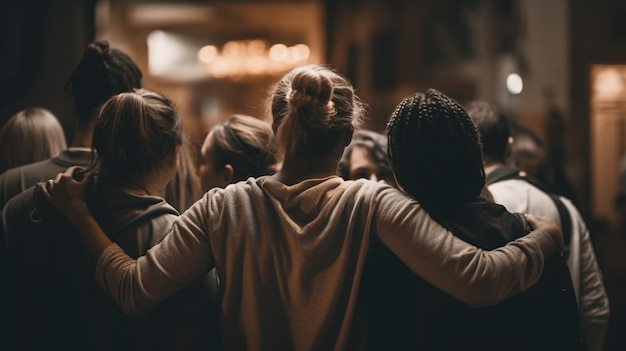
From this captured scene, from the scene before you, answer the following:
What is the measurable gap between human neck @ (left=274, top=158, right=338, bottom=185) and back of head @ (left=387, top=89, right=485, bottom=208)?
0.18 m

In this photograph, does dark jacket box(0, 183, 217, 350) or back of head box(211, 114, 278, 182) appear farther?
back of head box(211, 114, 278, 182)

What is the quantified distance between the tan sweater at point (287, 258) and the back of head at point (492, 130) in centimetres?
90

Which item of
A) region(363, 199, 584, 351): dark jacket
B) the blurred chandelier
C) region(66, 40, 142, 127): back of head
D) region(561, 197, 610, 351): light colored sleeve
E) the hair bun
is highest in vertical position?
the blurred chandelier

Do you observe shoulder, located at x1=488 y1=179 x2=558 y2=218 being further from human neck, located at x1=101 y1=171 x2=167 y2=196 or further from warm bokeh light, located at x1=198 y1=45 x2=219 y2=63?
warm bokeh light, located at x1=198 y1=45 x2=219 y2=63

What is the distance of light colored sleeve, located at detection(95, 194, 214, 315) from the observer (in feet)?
5.36

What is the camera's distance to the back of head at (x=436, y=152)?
65.1 inches

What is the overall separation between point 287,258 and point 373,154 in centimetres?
108

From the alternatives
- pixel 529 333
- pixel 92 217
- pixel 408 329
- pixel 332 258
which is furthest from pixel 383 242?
pixel 92 217

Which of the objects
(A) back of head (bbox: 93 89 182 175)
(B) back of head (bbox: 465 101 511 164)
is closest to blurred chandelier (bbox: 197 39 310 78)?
(B) back of head (bbox: 465 101 511 164)

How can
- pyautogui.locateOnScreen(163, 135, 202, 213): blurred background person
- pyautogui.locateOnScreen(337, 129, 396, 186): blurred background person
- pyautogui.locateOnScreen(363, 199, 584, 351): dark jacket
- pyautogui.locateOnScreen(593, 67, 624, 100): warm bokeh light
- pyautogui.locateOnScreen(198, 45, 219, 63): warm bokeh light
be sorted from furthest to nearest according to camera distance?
pyautogui.locateOnScreen(198, 45, 219, 63): warm bokeh light, pyautogui.locateOnScreen(593, 67, 624, 100): warm bokeh light, pyautogui.locateOnScreen(337, 129, 396, 186): blurred background person, pyautogui.locateOnScreen(163, 135, 202, 213): blurred background person, pyautogui.locateOnScreen(363, 199, 584, 351): dark jacket

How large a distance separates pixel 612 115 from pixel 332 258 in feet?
19.8

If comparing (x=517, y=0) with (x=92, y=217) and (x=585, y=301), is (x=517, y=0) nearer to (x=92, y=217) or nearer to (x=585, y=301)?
(x=585, y=301)

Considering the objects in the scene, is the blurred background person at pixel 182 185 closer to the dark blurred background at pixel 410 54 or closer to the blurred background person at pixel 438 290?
the dark blurred background at pixel 410 54

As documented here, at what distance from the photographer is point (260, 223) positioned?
1669 millimetres
